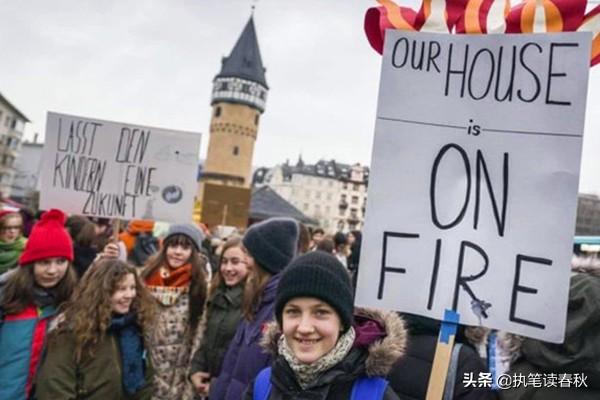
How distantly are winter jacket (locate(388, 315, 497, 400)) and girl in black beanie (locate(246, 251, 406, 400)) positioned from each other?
0.30 meters

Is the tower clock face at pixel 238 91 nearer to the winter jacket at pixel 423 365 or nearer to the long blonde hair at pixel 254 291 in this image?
the long blonde hair at pixel 254 291

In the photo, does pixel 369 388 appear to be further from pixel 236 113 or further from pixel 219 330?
pixel 236 113

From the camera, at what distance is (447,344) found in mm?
1490

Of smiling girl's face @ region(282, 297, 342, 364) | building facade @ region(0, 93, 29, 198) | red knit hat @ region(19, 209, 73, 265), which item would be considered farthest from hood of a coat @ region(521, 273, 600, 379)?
building facade @ region(0, 93, 29, 198)

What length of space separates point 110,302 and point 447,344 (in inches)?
74.9

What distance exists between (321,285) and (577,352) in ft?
2.77

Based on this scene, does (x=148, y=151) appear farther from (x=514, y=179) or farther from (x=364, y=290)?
(x=514, y=179)

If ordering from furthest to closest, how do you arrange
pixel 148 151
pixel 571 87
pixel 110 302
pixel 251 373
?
pixel 148 151 → pixel 110 302 → pixel 251 373 → pixel 571 87

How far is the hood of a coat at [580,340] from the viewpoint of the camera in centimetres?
158

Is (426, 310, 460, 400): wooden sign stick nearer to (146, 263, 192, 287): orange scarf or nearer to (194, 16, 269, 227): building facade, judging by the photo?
(146, 263, 192, 287): orange scarf

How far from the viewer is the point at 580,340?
5.27 ft

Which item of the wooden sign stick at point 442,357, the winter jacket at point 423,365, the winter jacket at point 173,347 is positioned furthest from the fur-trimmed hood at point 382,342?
the winter jacket at point 173,347

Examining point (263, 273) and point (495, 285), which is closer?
point (495, 285)

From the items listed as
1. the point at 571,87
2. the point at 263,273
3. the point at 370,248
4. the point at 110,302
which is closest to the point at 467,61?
the point at 571,87
